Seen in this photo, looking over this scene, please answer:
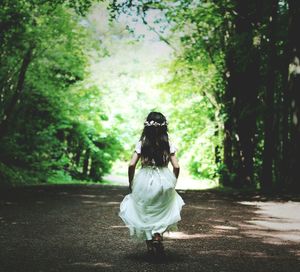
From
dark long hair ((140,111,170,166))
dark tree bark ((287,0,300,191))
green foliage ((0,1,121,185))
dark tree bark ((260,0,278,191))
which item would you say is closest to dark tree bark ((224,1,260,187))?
dark tree bark ((260,0,278,191))

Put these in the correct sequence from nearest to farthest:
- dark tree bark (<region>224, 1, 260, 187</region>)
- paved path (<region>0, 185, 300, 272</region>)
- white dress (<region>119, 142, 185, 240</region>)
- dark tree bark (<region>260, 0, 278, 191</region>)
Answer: paved path (<region>0, 185, 300, 272</region>) → white dress (<region>119, 142, 185, 240</region>) → dark tree bark (<region>260, 0, 278, 191</region>) → dark tree bark (<region>224, 1, 260, 187</region>)

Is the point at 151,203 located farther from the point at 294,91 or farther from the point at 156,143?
the point at 294,91

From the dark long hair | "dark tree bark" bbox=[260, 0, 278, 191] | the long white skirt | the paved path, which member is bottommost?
the paved path

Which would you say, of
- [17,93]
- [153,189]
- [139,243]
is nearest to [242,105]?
[17,93]

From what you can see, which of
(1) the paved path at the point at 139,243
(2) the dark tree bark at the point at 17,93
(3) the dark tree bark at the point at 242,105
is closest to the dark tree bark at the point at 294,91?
(1) the paved path at the point at 139,243

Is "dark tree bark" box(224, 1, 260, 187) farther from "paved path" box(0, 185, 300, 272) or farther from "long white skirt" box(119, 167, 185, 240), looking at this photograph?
"long white skirt" box(119, 167, 185, 240)

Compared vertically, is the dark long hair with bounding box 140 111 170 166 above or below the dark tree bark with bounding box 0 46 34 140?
below

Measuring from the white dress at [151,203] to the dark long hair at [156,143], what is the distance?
0.28ft

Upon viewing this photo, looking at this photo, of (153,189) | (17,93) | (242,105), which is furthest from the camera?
(242,105)

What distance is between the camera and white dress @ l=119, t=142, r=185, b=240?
5676mm

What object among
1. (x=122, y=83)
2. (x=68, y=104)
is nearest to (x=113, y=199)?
(x=68, y=104)

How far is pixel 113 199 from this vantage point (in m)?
12.7

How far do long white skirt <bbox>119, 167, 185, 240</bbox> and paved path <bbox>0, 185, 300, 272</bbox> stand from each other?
0.40 meters

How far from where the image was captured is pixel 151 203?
5707mm
